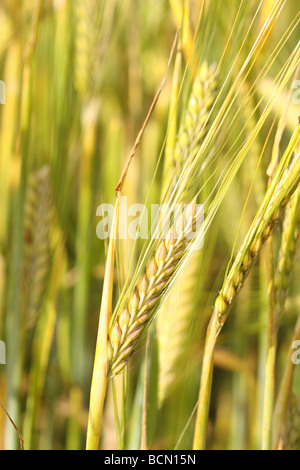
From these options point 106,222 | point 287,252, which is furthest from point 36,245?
point 287,252

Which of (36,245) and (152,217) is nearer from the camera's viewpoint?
(152,217)

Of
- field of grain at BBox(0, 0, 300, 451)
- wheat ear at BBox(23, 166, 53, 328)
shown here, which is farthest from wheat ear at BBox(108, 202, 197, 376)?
wheat ear at BBox(23, 166, 53, 328)

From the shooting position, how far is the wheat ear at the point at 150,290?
0.32 meters

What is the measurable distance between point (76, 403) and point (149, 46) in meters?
0.48

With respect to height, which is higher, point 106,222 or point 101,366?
point 106,222

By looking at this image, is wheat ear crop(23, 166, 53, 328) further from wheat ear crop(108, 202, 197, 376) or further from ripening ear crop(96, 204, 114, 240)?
wheat ear crop(108, 202, 197, 376)

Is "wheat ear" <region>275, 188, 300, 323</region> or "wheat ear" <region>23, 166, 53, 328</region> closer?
"wheat ear" <region>275, 188, 300, 323</region>

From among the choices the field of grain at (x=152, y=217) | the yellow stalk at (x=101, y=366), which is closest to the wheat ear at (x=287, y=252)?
the field of grain at (x=152, y=217)

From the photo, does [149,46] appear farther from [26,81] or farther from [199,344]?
[199,344]

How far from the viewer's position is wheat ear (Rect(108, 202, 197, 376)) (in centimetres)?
32

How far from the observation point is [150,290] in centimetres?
32

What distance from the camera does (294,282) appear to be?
22.1 inches

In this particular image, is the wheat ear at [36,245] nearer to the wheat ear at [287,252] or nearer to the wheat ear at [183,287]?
the wheat ear at [183,287]

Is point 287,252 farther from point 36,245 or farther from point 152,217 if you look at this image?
point 36,245
